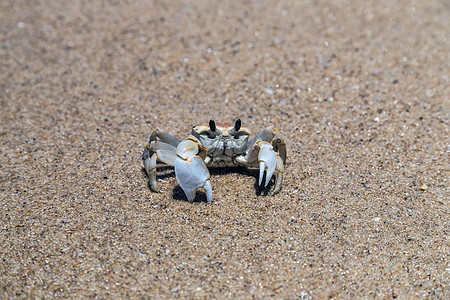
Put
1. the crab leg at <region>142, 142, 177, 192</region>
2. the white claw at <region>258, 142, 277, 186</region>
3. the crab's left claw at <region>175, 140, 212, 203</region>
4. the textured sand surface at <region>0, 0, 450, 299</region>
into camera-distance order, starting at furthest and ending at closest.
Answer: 1. the crab leg at <region>142, 142, 177, 192</region>
2. the white claw at <region>258, 142, 277, 186</region>
3. the crab's left claw at <region>175, 140, 212, 203</region>
4. the textured sand surface at <region>0, 0, 450, 299</region>

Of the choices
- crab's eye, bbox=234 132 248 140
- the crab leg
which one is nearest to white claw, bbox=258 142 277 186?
crab's eye, bbox=234 132 248 140

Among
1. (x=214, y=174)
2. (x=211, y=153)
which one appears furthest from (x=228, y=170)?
(x=211, y=153)

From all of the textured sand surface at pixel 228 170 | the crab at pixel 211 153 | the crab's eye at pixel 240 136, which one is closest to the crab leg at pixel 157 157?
the crab at pixel 211 153

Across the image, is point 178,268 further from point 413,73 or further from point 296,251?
point 413,73

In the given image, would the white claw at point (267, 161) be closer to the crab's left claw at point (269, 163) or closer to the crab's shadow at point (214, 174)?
the crab's left claw at point (269, 163)

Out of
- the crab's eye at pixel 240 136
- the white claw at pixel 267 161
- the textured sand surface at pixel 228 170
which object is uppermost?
the crab's eye at pixel 240 136

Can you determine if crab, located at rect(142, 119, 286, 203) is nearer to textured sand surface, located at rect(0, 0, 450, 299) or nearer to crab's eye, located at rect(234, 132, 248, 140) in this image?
crab's eye, located at rect(234, 132, 248, 140)

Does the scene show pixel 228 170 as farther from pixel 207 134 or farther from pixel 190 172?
pixel 190 172
